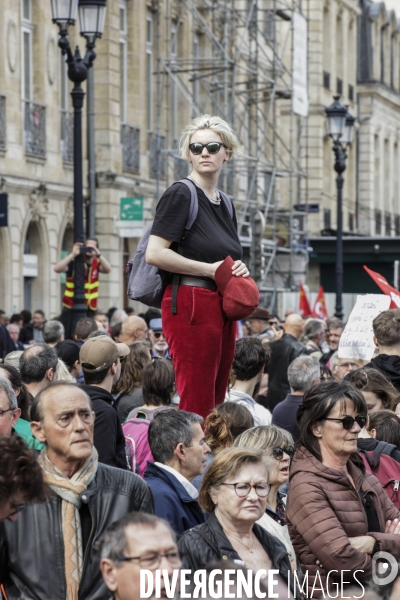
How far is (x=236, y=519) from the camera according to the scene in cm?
562

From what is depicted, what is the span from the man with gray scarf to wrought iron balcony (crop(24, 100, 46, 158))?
2052 cm

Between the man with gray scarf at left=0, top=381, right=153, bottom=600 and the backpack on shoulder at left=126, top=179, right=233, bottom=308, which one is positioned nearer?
the man with gray scarf at left=0, top=381, right=153, bottom=600

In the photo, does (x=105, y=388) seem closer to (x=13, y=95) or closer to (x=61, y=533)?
(x=61, y=533)

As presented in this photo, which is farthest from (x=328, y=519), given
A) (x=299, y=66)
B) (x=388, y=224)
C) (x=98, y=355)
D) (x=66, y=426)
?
(x=388, y=224)

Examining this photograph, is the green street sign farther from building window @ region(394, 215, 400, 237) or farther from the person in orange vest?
building window @ region(394, 215, 400, 237)

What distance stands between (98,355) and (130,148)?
22.6 metres

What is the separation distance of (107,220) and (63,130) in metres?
2.31

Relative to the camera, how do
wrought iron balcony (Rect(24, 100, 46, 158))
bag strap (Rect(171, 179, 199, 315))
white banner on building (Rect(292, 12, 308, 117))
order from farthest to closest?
white banner on building (Rect(292, 12, 308, 117)), wrought iron balcony (Rect(24, 100, 46, 158)), bag strap (Rect(171, 179, 199, 315))

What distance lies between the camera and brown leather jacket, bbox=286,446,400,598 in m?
6.12

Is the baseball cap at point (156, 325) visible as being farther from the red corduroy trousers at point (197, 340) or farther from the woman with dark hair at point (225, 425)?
the red corduroy trousers at point (197, 340)

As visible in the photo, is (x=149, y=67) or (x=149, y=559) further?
(x=149, y=67)

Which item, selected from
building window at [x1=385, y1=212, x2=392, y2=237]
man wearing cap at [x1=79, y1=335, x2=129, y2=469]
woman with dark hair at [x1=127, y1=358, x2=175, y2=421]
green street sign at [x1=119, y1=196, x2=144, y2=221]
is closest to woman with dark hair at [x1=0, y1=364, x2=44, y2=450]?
man wearing cap at [x1=79, y1=335, x2=129, y2=469]

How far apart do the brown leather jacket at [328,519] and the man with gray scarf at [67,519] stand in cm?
97

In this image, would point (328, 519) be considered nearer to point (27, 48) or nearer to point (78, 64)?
point (78, 64)
